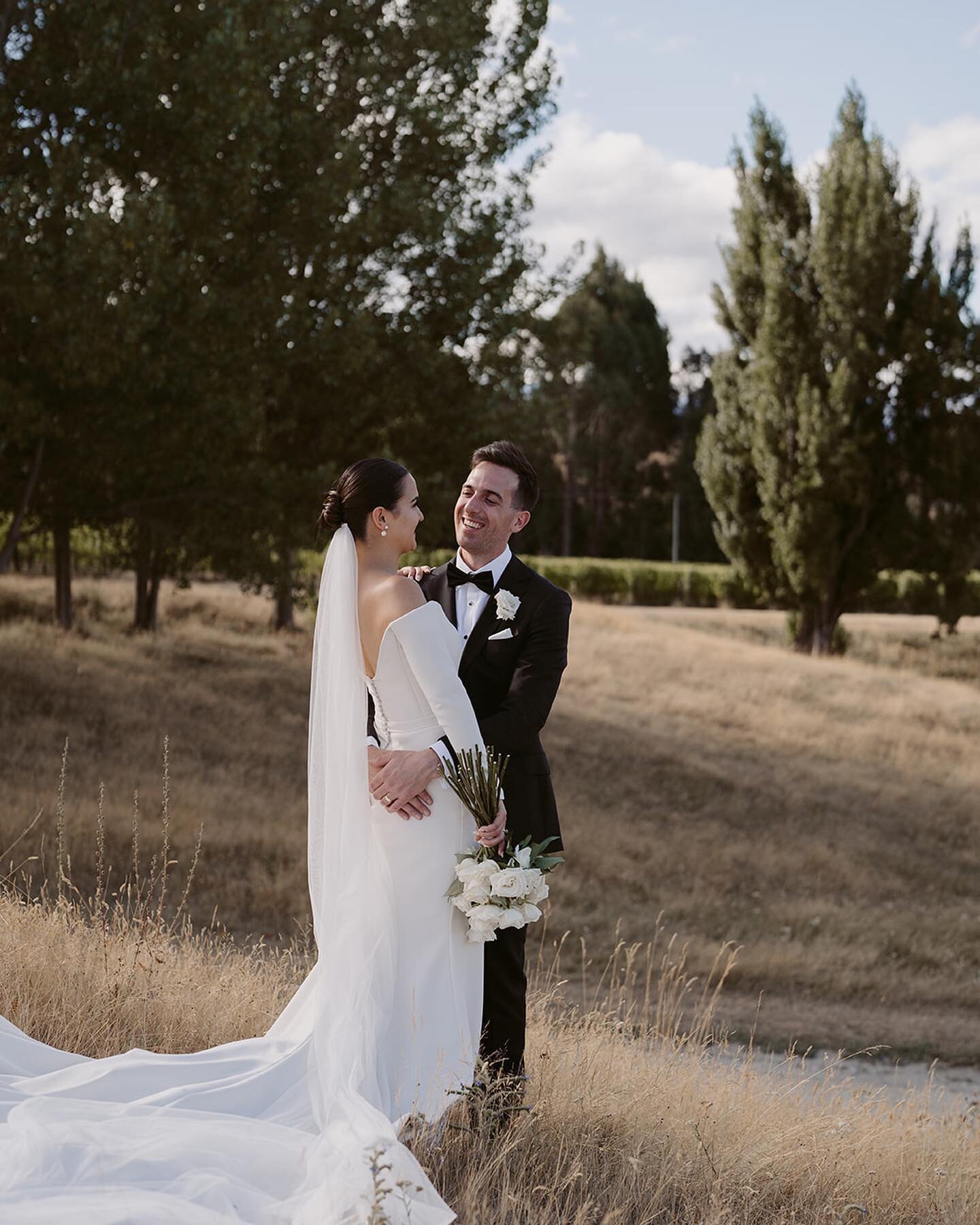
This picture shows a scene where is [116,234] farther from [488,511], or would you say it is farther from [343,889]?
[343,889]

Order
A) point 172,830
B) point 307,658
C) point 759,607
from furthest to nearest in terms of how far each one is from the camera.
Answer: point 759,607 < point 307,658 < point 172,830

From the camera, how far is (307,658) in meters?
22.5

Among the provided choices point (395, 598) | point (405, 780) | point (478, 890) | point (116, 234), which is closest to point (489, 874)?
point (478, 890)

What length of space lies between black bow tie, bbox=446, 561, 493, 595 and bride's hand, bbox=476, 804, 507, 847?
87cm

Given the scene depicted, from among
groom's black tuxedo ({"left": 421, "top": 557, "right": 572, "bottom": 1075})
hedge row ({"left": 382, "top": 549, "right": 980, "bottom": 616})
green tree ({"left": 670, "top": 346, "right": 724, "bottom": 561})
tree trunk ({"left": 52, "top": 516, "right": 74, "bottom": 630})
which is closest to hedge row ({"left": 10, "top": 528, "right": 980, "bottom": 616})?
hedge row ({"left": 382, "top": 549, "right": 980, "bottom": 616})

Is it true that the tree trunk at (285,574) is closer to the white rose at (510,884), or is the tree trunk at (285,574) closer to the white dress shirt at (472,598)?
the white dress shirt at (472,598)

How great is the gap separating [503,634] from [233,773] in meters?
10.9

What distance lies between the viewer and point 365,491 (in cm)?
393

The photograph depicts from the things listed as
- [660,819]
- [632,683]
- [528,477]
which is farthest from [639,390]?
[528,477]

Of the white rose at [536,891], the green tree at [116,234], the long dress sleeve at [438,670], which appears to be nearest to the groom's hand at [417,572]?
the long dress sleeve at [438,670]

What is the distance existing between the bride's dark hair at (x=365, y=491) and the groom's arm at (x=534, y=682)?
27.0 inches

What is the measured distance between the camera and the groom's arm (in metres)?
4.05

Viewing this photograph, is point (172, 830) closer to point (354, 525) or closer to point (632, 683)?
point (354, 525)

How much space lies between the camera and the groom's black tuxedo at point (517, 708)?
13.5 feet
